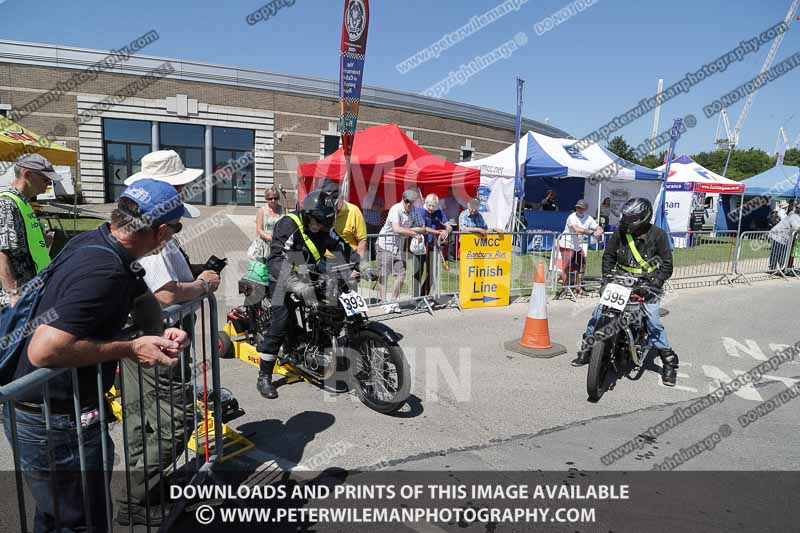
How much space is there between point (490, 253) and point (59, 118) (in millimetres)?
25160

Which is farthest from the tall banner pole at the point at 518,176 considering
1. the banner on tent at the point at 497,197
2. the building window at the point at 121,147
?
the building window at the point at 121,147

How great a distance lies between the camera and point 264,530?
2.81 m

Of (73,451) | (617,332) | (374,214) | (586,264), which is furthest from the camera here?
(374,214)

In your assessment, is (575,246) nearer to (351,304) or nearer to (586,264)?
(586,264)

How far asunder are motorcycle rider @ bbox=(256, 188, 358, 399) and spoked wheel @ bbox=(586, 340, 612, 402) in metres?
2.64

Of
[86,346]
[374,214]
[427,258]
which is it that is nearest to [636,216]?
[427,258]

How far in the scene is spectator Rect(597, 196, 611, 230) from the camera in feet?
61.5

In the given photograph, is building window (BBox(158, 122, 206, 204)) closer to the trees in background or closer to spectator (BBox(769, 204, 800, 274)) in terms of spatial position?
spectator (BBox(769, 204, 800, 274))

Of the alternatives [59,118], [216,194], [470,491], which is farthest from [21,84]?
[470,491]

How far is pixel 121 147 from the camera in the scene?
1009 inches

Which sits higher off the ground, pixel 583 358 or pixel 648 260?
pixel 648 260

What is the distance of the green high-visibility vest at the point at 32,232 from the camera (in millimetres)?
3867

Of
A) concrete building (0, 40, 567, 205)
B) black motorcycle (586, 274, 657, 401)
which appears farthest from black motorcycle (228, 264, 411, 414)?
concrete building (0, 40, 567, 205)

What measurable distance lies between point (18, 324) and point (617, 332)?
15.9 ft
